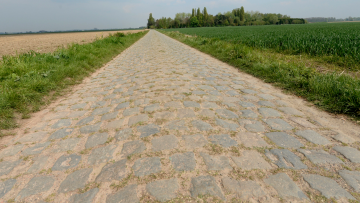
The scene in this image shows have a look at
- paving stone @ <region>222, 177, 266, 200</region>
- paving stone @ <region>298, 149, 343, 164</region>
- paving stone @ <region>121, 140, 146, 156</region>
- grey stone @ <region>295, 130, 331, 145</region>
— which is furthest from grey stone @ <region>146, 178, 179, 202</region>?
grey stone @ <region>295, 130, 331, 145</region>

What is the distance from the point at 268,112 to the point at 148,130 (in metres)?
1.99

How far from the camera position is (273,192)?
1.53m

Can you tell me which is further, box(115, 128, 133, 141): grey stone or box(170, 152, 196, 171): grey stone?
box(115, 128, 133, 141): grey stone

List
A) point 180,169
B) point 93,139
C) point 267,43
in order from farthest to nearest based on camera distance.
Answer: point 267,43 < point 93,139 < point 180,169

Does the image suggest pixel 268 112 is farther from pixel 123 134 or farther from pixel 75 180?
pixel 75 180

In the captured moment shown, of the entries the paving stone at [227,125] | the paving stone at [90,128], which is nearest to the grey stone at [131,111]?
the paving stone at [90,128]

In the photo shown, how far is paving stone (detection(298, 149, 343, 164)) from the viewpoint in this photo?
1.87m

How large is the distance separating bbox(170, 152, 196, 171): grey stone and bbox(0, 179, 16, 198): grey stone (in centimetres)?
154

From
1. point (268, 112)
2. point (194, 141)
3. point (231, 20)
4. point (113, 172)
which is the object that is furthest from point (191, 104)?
point (231, 20)

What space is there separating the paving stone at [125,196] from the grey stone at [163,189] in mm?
119

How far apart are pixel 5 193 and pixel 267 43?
11545 millimetres

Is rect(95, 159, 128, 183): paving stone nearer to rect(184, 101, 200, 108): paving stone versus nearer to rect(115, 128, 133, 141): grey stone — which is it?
rect(115, 128, 133, 141): grey stone

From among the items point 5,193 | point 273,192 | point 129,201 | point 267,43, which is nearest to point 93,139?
point 5,193

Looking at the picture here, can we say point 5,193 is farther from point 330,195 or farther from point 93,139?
point 330,195
